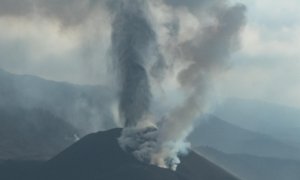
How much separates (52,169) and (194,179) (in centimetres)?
4767

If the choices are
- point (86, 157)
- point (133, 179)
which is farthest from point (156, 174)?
point (86, 157)

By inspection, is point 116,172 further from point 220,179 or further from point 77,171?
point 220,179

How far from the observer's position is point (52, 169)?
7485 inches

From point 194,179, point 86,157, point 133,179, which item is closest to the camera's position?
point 133,179

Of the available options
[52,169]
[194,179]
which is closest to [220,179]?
[194,179]

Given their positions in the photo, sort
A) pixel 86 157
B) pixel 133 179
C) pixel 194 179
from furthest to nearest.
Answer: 1. pixel 86 157
2. pixel 194 179
3. pixel 133 179

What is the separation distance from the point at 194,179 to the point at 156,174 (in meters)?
14.7

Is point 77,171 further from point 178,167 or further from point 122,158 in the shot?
point 178,167

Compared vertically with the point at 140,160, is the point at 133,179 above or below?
below

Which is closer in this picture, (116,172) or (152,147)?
(116,172)

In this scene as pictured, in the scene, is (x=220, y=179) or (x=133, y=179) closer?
(x=133, y=179)

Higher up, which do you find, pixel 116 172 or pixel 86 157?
pixel 86 157

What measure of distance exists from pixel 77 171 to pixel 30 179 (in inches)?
639

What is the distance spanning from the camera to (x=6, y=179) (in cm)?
19600
